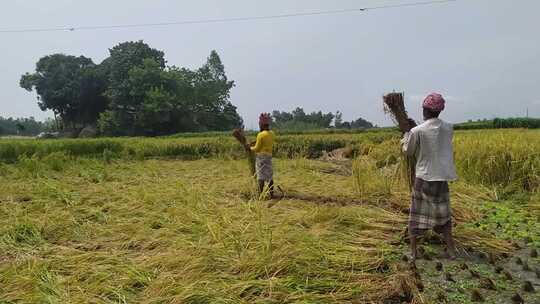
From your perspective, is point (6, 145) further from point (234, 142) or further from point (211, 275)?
point (211, 275)

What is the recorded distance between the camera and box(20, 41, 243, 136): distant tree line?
102 ft

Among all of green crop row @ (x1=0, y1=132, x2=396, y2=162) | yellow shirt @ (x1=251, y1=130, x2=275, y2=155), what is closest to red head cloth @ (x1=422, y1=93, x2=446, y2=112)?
yellow shirt @ (x1=251, y1=130, x2=275, y2=155)

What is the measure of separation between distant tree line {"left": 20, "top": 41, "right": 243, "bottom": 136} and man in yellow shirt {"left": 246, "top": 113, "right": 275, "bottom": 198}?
2493cm

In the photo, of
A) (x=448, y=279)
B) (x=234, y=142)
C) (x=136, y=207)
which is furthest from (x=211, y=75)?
(x=448, y=279)

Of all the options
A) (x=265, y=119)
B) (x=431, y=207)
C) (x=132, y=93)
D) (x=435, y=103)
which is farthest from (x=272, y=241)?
(x=132, y=93)

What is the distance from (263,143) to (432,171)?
2.72 meters

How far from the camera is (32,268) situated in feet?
9.74

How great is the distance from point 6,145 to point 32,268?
10.9 m

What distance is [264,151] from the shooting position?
220 inches

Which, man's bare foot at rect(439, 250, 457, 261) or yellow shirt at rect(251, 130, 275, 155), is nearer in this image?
man's bare foot at rect(439, 250, 457, 261)

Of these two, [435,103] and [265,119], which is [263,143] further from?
[435,103]

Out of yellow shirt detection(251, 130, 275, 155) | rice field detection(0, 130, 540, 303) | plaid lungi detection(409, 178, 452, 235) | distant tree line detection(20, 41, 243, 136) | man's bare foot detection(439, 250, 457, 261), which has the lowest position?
man's bare foot detection(439, 250, 457, 261)

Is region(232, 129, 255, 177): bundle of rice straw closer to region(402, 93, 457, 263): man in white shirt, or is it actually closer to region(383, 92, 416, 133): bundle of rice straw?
region(383, 92, 416, 133): bundle of rice straw

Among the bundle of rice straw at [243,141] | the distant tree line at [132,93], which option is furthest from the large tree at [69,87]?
the bundle of rice straw at [243,141]
